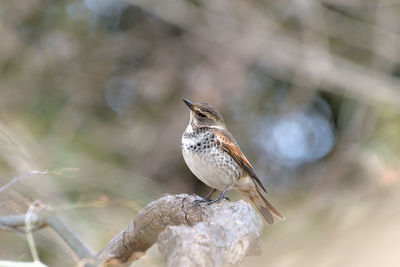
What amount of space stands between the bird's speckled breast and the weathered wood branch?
105 cm

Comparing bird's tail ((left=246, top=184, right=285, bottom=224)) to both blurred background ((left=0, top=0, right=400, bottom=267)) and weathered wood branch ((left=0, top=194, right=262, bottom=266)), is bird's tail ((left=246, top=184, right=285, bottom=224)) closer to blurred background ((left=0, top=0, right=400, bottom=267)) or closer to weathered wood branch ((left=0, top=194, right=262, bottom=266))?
weathered wood branch ((left=0, top=194, right=262, bottom=266))

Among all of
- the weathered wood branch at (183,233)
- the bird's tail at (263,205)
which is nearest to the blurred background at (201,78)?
the bird's tail at (263,205)

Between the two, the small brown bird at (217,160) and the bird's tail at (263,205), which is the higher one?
the small brown bird at (217,160)

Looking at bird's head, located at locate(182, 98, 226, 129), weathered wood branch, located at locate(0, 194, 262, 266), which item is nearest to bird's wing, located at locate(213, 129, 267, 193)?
bird's head, located at locate(182, 98, 226, 129)

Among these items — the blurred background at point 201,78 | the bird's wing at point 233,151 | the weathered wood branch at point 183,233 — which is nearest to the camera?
the weathered wood branch at point 183,233

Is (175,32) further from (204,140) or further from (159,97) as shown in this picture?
(204,140)

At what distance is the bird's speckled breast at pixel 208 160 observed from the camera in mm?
4371

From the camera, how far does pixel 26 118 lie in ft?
23.9

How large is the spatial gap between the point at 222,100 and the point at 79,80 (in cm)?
219

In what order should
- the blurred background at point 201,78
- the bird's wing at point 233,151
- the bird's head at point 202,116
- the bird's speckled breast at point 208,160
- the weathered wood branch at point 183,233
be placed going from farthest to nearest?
1. the blurred background at point 201,78
2. the bird's head at point 202,116
3. the bird's wing at point 233,151
4. the bird's speckled breast at point 208,160
5. the weathered wood branch at point 183,233

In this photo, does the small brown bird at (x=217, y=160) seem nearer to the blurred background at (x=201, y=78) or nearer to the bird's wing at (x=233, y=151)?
the bird's wing at (x=233, y=151)

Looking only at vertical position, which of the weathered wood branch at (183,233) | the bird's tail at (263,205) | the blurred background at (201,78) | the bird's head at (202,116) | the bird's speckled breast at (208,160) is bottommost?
the weathered wood branch at (183,233)

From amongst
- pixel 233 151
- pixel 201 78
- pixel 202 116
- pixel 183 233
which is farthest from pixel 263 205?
pixel 201 78

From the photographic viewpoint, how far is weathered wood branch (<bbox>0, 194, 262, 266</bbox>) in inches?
79.5
